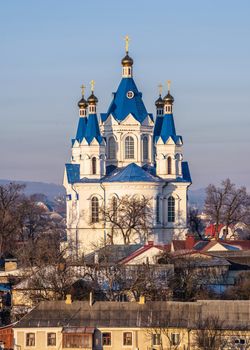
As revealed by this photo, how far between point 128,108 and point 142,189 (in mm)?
4690

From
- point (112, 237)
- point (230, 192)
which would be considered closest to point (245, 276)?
point (112, 237)

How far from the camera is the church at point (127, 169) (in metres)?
67.5

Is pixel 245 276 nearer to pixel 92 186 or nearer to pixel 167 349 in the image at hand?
pixel 167 349

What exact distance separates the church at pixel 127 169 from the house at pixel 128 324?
29820 millimetres

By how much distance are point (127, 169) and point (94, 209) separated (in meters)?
2.79

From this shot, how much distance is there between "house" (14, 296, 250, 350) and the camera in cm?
3541

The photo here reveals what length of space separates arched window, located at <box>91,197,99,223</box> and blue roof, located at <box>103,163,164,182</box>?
1.24m

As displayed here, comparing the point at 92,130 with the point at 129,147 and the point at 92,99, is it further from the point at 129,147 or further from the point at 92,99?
the point at 129,147

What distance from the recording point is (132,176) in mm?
67000

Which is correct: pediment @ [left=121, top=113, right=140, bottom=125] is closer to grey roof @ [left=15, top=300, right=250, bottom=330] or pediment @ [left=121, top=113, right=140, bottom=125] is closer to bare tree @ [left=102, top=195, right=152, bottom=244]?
bare tree @ [left=102, top=195, right=152, bottom=244]

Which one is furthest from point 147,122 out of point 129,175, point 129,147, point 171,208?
point 171,208

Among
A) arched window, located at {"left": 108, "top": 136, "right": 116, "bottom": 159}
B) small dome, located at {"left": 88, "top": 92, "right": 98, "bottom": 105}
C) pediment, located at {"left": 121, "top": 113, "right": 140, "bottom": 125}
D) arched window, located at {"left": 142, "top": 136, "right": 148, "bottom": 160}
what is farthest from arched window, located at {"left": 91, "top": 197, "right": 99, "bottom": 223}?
small dome, located at {"left": 88, "top": 92, "right": 98, "bottom": 105}

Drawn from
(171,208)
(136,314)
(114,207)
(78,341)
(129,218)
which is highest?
(171,208)

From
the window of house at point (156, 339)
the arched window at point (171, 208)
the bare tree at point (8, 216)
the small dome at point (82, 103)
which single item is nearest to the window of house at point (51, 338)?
the window of house at point (156, 339)
